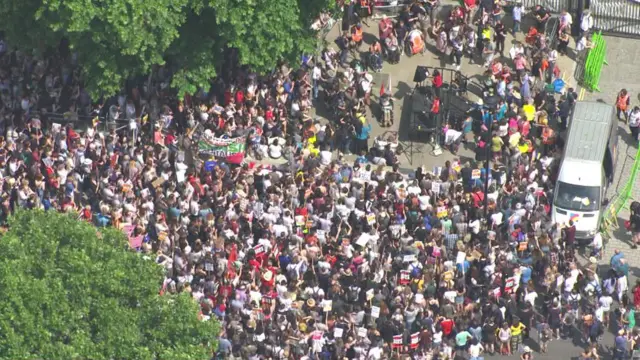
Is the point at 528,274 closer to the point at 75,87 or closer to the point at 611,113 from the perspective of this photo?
the point at 611,113

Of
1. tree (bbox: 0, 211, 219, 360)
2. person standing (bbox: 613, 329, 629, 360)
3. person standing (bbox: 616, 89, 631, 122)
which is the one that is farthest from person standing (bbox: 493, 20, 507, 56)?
tree (bbox: 0, 211, 219, 360)

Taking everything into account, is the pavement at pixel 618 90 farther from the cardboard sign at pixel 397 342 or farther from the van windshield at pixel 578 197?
the cardboard sign at pixel 397 342

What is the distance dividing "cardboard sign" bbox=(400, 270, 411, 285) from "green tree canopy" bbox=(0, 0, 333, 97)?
869 cm

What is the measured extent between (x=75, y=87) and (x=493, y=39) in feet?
45.4

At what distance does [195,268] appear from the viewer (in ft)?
200

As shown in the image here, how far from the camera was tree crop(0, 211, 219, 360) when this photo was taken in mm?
52781

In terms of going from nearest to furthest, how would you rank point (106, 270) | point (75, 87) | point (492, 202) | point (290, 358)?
point (106, 270) → point (290, 358) → point (492, 202) → point (75, 87)

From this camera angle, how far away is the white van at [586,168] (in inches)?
2496

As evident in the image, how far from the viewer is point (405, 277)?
60625mm

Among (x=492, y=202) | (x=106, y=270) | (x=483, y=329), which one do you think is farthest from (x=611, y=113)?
(x=106, y=270)

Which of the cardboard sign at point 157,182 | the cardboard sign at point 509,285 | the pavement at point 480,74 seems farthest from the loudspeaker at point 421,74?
the cardboard sign at point 509,285

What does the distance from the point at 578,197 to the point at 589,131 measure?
2.27 meters

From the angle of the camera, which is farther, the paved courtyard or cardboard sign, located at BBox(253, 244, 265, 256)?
the paved courtyard

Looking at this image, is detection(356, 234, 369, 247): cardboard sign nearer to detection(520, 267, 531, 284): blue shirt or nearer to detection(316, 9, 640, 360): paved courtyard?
detection(520, 267, 531, 284): blue shirt
